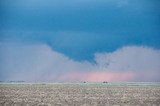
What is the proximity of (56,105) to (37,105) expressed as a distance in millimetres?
1777

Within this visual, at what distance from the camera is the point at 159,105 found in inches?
1309

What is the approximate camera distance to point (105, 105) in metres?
33.8

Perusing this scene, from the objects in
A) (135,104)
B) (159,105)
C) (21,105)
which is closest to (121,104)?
(135,104)

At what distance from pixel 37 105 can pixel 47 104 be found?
1185 mm

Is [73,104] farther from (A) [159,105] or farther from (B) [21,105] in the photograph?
(A) [159,105]

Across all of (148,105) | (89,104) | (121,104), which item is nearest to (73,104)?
(89,104)

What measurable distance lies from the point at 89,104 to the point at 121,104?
3047 mm

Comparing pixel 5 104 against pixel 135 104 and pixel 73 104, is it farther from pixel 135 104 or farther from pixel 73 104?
pixel 135 104

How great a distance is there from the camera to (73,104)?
34.6m

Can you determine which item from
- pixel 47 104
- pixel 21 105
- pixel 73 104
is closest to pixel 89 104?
pixel 73 104

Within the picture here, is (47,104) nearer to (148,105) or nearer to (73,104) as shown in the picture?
(73,104)

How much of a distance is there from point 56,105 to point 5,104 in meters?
4.91

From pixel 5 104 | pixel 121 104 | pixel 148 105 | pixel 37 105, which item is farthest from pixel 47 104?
pixel 148 105

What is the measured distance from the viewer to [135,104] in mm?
34656
